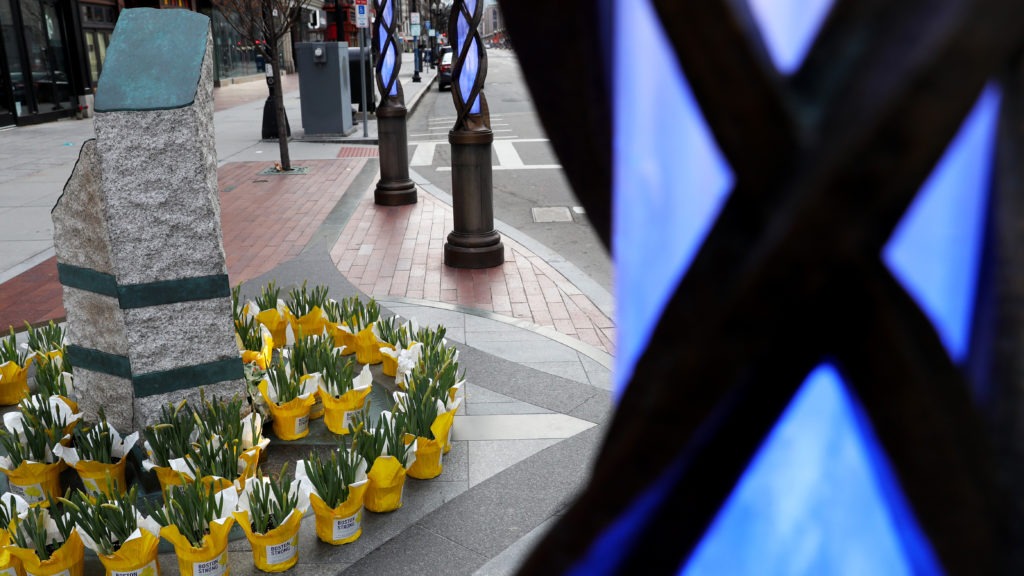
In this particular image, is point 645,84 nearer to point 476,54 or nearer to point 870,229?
point 870,229

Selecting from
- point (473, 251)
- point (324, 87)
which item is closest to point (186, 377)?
point (473, 251)

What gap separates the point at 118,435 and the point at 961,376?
3900 mm

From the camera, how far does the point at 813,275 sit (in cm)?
56

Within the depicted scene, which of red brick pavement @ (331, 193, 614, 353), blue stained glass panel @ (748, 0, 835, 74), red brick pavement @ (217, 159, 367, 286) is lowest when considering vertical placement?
red brick pavement @ (217, 159, 367, 286)

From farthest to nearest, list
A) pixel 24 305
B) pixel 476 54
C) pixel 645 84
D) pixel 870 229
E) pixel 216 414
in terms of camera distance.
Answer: pixel 476 54, pixel 24 305, pixel 216 414, pixel 645 84, pixel 870 229

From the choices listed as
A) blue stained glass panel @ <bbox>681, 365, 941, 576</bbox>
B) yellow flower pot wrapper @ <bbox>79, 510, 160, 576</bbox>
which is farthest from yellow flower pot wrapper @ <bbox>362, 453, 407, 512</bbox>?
blue stained glass panel @ <bbox>681, 365, 941, 576</bbox>

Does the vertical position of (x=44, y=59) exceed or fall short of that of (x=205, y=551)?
it exceeds it

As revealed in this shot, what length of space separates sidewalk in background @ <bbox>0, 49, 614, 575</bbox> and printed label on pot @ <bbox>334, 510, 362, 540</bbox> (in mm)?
60

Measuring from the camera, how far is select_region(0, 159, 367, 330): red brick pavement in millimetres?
6996

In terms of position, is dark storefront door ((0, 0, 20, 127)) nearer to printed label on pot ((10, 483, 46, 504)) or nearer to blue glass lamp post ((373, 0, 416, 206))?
blue glass lamp post ((373, 0, 416, 206))

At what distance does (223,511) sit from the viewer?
10.5 ft

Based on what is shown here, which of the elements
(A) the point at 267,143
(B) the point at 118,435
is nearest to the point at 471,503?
(B) the point at 118,435

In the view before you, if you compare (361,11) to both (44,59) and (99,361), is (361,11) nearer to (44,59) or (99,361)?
(44,59)

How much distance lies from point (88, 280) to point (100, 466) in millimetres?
918
